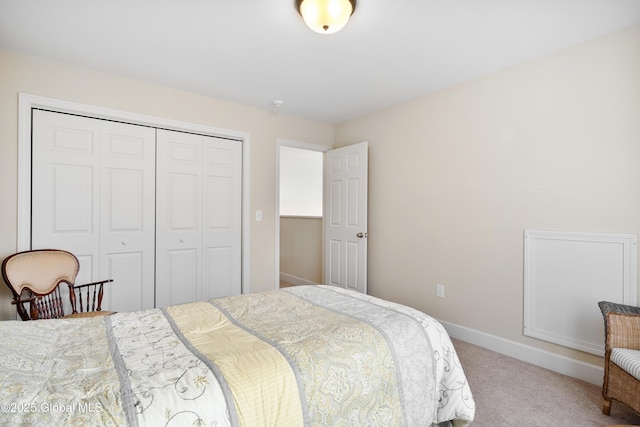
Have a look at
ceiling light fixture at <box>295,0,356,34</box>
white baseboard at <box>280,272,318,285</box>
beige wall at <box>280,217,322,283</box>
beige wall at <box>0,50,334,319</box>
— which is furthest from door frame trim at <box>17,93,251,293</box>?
white baseboard at <box>280,272,318,285</box>

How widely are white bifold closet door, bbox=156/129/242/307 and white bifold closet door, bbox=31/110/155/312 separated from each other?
11 centimetres

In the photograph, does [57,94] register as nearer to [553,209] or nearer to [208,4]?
[208,4]

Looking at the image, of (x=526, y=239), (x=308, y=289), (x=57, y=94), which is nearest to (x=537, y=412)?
(x=526, y=239)

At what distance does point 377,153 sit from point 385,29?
68.6 inches

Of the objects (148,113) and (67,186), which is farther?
(148,113)

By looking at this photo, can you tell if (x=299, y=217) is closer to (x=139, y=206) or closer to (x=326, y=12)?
(x=139, y=206)

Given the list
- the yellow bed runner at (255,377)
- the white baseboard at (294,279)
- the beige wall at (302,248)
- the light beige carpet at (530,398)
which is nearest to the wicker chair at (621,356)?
the light beige carpet at (530,398)

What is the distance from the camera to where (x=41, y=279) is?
7.52 ft

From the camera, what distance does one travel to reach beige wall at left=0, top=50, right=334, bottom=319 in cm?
237

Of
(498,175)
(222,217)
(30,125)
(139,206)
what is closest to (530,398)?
(498,175)

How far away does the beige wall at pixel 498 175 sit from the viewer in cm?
215

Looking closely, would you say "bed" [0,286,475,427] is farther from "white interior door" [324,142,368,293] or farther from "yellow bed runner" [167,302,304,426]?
"white interior door" [324,142,368,293]

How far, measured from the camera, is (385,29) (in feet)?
6.81

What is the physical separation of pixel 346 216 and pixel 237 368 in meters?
2.97
